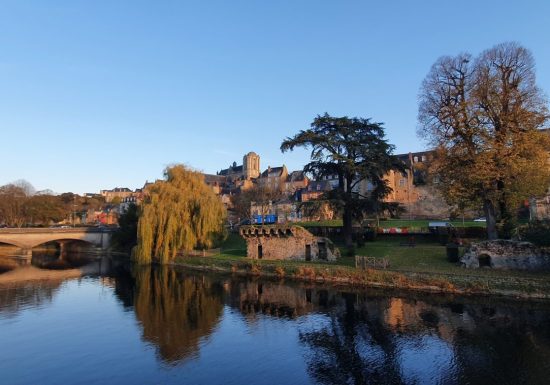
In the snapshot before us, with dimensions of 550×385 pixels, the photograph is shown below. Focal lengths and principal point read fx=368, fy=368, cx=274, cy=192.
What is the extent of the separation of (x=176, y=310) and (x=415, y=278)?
15.0 meters

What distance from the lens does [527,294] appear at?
804 inches

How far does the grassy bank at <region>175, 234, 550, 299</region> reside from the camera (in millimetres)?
21188

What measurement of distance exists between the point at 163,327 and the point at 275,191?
186ft

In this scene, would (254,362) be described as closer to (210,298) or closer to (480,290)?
(210,298)

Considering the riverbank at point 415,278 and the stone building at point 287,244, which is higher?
the stone building at point 287,244

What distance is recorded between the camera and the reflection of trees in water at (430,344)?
39.3 feet

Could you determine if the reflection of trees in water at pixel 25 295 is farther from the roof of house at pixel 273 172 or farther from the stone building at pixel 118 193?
the stone building at pixel 118 193

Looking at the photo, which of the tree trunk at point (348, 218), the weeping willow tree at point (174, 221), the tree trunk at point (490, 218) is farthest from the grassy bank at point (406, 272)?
the tree trunk at point (490, 218)

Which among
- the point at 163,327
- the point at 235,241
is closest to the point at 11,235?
the point at 235,241

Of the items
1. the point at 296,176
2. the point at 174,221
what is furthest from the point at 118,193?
the point at 174,221

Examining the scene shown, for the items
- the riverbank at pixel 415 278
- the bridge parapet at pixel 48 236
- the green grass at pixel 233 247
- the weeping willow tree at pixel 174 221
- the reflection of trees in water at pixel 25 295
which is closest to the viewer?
the riverbank at pixel 415 278

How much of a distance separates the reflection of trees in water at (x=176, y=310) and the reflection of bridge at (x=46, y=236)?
25.6 metres

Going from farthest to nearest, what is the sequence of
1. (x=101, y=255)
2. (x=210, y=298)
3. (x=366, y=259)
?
1. (x=101, y=255)
2. (x=366, y=259)
3. (x=210, y=298)

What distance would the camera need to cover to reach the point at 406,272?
80.6 ft
